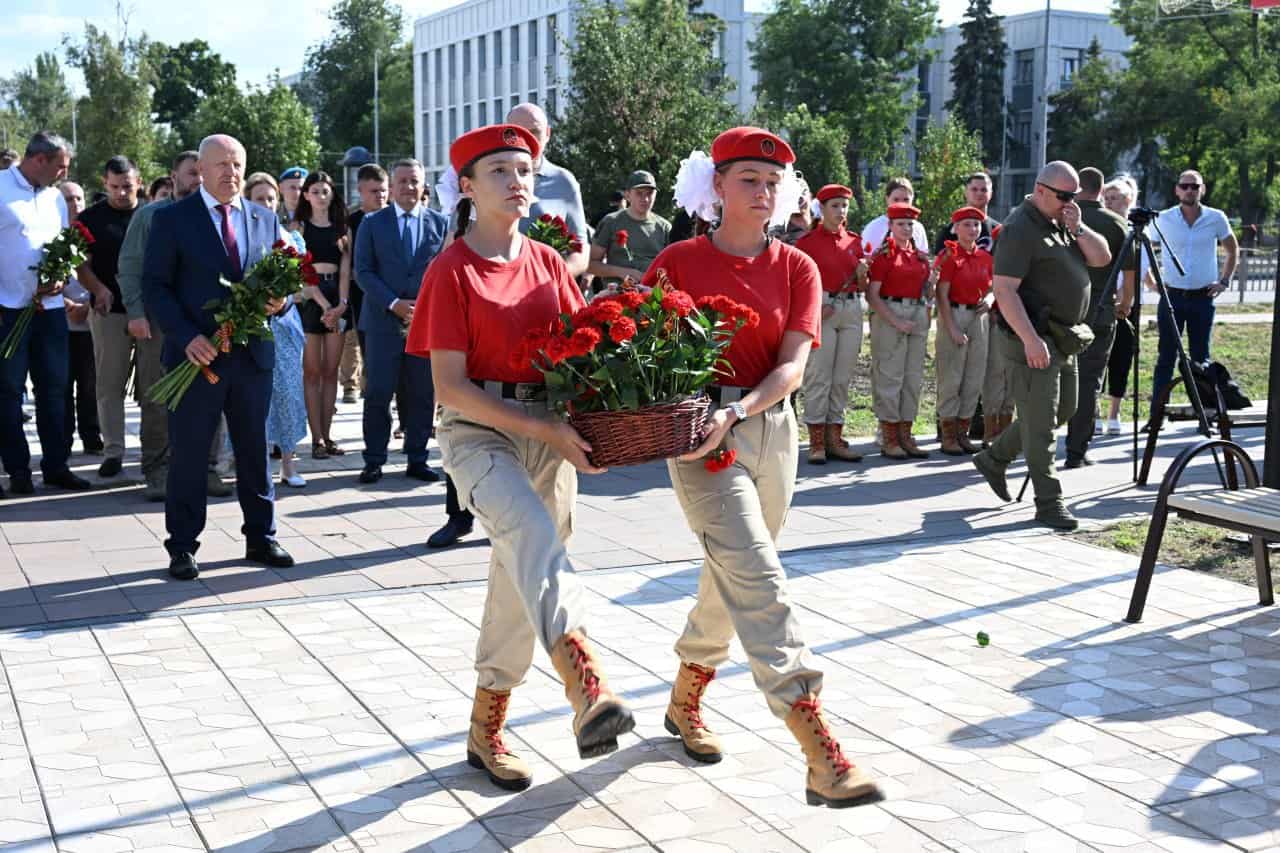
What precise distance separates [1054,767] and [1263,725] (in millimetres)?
995

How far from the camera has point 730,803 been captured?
4586 mm

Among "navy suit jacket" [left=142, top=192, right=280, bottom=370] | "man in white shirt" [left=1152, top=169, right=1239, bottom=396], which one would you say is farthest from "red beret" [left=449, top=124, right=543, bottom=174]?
"man in white shirt" [left=1152, top=169, right=1239, bottom=396]

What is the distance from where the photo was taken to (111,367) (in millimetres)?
10898

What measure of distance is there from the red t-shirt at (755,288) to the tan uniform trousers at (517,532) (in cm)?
66

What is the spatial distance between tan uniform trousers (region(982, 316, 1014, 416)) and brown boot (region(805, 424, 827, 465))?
1599 mm

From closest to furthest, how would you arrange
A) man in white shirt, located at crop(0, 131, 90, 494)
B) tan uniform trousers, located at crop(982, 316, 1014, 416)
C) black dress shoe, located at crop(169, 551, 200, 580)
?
1. black dress shoe, located at crop(169, 551, 200, 580)
2. man in white shirt, located at crop(0, 131, 90, 494)
3. tan uniform trousers, located at crop(982, 316, 1014, 416)

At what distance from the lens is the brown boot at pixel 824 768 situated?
13.6 ft

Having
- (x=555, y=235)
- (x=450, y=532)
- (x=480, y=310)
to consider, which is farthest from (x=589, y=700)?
(x=450, y=532)

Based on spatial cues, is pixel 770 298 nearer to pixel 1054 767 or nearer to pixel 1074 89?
pixel 1054 767

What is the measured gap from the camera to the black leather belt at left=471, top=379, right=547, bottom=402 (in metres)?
4.62

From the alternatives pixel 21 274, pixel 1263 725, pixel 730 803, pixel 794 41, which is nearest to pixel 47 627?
pixel 730 803

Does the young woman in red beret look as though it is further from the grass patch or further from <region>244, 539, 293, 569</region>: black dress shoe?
<region>244, 539, 293, 569</region>: black dress shoe

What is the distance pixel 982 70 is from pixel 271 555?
81.2m

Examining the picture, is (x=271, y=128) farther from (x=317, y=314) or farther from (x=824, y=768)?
(x=824, y=768)
